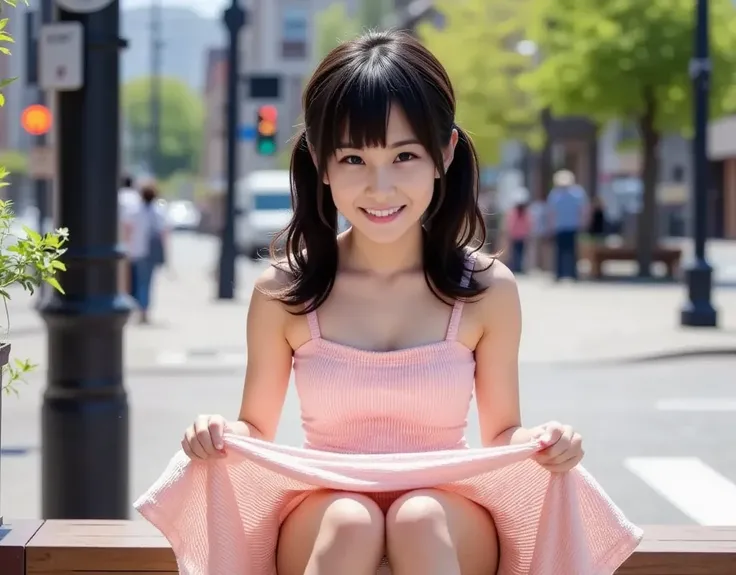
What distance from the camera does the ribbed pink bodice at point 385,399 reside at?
117 inches

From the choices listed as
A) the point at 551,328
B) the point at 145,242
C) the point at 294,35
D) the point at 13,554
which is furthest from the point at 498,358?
the point at 294,35

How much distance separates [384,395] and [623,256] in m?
25.1

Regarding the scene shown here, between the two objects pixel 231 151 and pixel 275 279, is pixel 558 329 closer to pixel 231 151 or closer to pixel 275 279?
pixel 231 151

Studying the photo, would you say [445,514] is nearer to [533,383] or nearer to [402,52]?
[402,52]

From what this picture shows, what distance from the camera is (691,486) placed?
7.46 meters

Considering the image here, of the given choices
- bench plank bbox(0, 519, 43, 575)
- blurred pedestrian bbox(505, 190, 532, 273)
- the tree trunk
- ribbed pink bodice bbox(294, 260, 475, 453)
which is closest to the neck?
ribbed pink bodice bbox(294, 260, 475, 453)

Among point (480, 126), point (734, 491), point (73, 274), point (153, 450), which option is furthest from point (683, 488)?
point (480, 126)

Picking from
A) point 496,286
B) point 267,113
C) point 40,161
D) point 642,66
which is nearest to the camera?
point 496,286

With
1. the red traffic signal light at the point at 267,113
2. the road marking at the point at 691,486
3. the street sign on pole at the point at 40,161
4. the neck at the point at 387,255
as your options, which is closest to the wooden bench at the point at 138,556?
the neck at the point at 387,255

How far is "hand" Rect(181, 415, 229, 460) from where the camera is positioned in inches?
108

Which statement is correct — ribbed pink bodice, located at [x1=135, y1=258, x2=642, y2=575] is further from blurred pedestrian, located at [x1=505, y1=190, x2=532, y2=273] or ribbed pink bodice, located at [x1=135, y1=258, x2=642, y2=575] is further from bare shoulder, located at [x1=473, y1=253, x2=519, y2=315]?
blurred pedestrian, located at [x1=505, y1=190, x2=532, y2=273]

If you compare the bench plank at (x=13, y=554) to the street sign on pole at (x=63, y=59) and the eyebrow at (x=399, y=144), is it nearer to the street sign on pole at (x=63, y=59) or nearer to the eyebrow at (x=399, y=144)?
the eyebrow at (x=399, y=144)

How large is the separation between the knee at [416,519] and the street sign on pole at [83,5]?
121 inches

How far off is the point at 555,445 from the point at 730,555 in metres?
0.51
